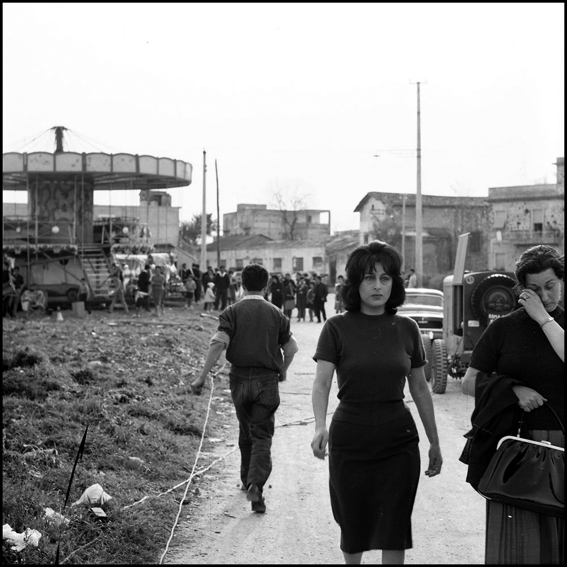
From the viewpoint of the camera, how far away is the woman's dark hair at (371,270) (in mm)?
4629

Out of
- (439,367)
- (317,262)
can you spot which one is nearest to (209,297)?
(439,367)

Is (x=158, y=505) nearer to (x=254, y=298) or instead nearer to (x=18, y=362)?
(x=254, y=298)

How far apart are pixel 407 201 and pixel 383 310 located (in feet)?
254

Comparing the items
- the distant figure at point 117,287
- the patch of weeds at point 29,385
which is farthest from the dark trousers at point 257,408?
the distant figure at point 117,287

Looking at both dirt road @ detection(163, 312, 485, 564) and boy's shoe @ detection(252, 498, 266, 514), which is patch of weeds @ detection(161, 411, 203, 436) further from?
boy's shoe @ detection(252, 498, 266, 514)

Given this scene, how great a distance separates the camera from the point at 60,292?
36.6 meters

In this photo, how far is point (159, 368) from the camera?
47.0 feet

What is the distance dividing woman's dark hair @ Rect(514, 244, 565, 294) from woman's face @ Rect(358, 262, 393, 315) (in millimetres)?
664

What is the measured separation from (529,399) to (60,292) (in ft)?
112

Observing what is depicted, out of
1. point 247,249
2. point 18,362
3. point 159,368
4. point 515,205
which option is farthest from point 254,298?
point 247,249

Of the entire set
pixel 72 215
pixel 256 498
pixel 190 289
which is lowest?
pixel 256 498

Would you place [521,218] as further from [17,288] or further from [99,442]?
[99,442]

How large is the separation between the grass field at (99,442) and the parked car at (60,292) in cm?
2105

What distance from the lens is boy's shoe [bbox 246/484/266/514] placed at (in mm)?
6855
